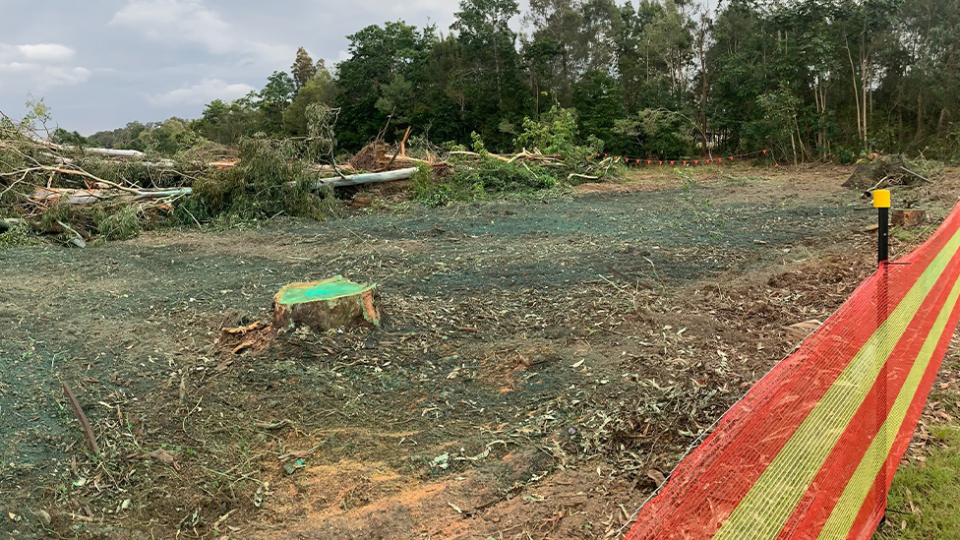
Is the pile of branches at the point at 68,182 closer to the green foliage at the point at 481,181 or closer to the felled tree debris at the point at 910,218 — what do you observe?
the green foliage at the point at 481,181

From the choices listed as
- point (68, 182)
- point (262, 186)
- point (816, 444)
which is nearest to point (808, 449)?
point (816, 444)

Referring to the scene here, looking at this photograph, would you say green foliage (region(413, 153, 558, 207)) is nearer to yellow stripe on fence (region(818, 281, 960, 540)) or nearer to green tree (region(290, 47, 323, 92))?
yellow stripe on fence (region(818, 281, 960, 540))

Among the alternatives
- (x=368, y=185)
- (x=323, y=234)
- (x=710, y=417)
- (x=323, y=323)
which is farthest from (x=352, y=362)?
(x=368, y=185)

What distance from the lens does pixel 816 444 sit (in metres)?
2.13

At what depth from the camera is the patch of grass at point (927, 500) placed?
89.8 inches

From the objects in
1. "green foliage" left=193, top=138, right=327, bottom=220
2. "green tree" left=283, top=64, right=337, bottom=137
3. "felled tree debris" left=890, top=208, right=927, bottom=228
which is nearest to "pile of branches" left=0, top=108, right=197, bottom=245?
"green foliage" left=193, top=138, right=327, bottom=220

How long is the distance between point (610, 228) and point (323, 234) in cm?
404

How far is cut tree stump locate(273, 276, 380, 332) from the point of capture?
13.2ft

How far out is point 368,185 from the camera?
1270 cm

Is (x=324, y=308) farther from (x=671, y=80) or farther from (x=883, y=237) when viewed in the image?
(x=671, y=80)

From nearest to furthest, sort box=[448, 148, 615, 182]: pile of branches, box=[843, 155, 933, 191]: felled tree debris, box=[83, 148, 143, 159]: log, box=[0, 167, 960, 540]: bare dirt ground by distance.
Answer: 1. box=[0, 167, 960, 540]: bare dirt ground
2. box=[843, 155, 933, 191]: felled tree debris
3. box=[83, 148, 143, 159]: log
4. box=[448, 148, 615, 182]: pile of branches

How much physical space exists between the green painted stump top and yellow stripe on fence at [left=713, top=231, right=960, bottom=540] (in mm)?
2836

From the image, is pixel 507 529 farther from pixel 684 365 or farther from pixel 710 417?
pixel 684 365

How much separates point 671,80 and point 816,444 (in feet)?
73.9
